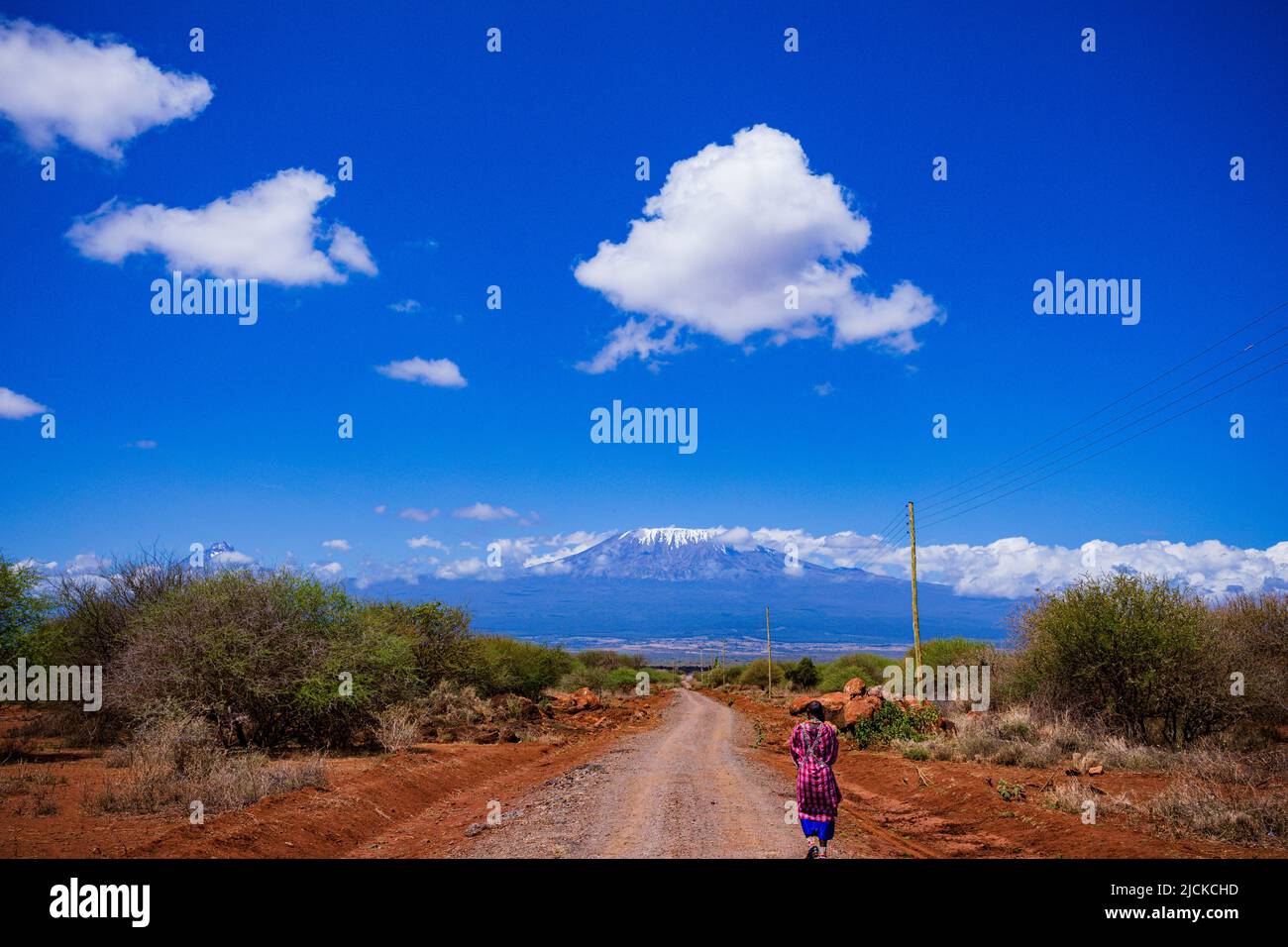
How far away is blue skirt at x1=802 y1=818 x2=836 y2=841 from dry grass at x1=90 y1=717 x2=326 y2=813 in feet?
30.2

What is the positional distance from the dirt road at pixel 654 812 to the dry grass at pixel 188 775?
4131 mm

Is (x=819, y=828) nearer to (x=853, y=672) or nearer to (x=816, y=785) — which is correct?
(x=816, y=785)

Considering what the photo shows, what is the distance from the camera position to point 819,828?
28.1 feet

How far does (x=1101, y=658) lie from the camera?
21906 millimetres

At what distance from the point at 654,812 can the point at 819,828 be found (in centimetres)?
468

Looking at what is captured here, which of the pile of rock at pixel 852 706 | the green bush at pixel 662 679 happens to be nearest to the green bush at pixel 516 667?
the pile of rock at pixel 852 706

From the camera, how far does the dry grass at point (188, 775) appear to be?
12.0m

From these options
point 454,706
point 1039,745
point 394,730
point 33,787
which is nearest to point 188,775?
point 33,787

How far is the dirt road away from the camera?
975 centimetres
